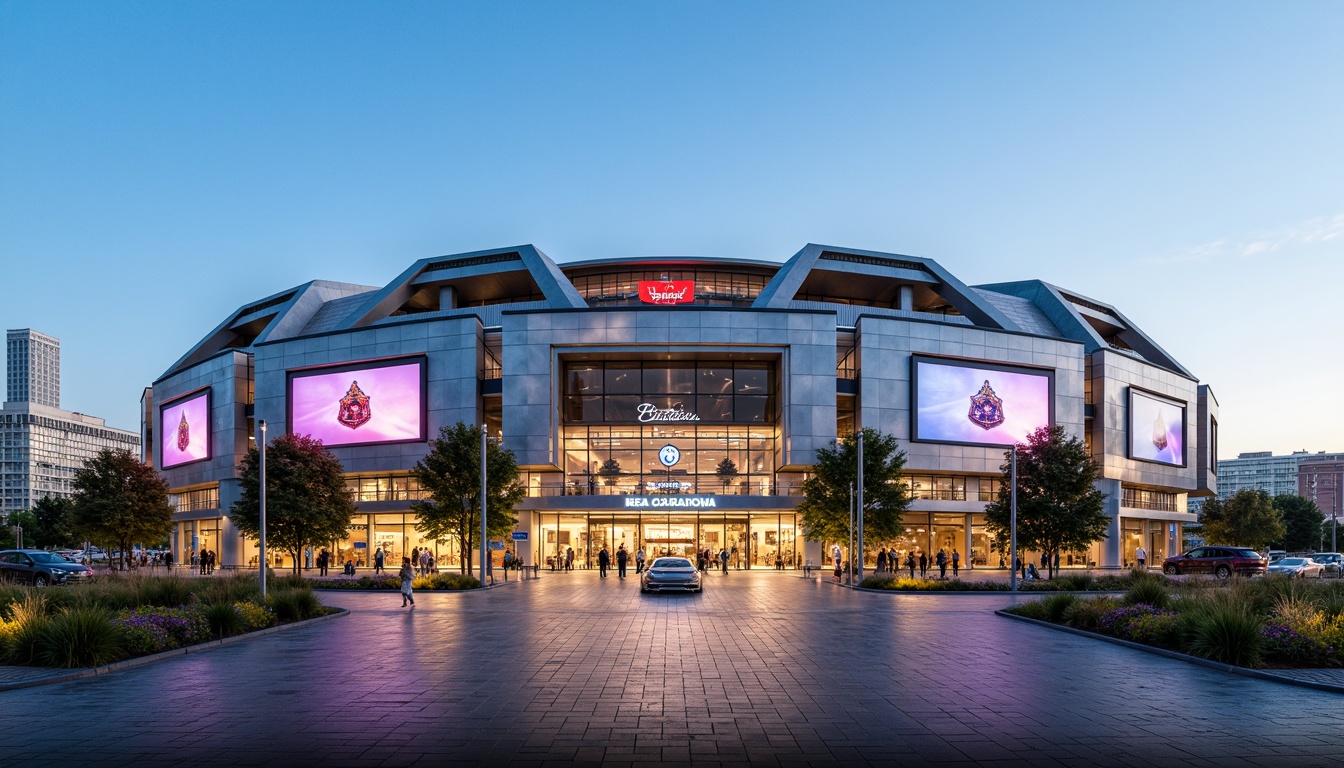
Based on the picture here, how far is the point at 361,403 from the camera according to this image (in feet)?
193

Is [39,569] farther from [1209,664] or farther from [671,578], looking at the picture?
[1209,664]

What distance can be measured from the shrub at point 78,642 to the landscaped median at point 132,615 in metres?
0.01

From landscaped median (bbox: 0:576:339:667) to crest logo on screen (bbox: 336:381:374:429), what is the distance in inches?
1321

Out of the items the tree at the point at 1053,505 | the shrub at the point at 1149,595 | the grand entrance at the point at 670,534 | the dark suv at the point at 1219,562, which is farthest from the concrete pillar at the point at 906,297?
the shrub at the point at 1149,595

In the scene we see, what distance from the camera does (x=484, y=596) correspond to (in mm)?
31859

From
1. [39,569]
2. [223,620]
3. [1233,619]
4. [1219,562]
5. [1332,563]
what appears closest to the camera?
[1233,619]

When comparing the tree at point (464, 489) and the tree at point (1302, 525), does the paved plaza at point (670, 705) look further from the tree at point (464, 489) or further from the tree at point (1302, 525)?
the tree at point (1302, 525)

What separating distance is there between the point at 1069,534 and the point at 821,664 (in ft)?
96.3

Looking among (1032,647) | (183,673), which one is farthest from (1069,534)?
(183,673)

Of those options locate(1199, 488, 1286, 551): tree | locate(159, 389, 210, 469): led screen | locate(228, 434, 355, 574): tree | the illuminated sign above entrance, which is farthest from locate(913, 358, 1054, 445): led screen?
locate(159, 389, 210, 469): led screen

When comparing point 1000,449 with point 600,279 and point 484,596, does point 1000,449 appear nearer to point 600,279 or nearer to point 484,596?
point 600,279

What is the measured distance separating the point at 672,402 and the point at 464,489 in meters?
18.9

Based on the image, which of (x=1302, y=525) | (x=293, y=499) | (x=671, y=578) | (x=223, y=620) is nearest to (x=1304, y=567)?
(x=671, y=578)

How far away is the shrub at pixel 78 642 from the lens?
14.0 m
